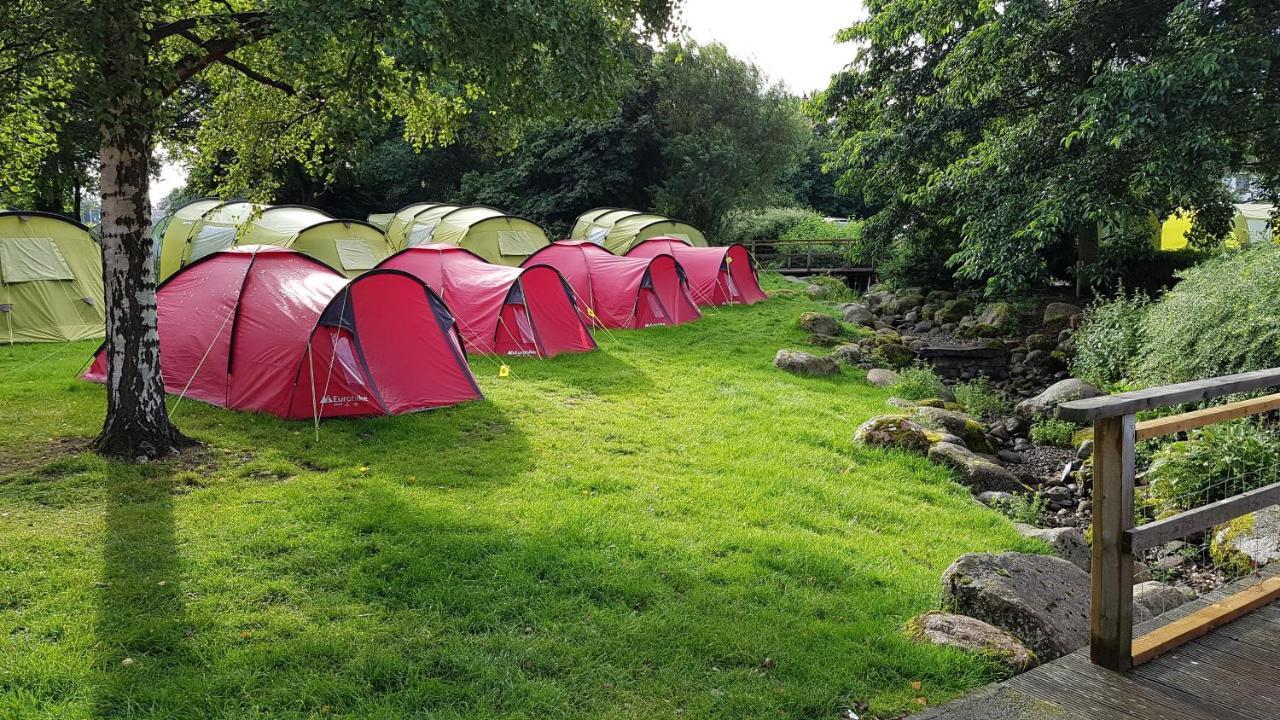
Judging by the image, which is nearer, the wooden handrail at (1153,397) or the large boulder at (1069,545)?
the wooden handrail at (1153,397)

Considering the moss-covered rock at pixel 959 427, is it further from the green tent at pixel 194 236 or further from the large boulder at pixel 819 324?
the green tent at pixel 194 236

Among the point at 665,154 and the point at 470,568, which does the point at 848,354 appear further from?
the point at 665,154

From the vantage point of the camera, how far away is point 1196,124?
10.7 m

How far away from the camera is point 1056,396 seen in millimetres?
10930

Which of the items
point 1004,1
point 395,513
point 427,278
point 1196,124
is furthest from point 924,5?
point 395,513

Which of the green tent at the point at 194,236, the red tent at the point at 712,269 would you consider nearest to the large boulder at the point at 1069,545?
the red tent at the point at 712,269

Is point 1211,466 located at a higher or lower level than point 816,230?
lower

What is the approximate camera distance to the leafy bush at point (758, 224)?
33.8m

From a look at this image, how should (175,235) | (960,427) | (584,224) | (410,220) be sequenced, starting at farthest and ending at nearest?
(584,224)
(410,220)
(175,235)
(960,427)

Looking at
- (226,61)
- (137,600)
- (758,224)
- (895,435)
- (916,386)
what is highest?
(758,224)

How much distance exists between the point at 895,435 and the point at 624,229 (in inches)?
694

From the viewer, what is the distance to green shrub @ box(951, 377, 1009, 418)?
11836 millimetres

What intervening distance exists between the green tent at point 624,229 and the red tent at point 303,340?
15055 millimetres

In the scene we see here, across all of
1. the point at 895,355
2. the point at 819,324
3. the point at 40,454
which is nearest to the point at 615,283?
the point at 819,324
